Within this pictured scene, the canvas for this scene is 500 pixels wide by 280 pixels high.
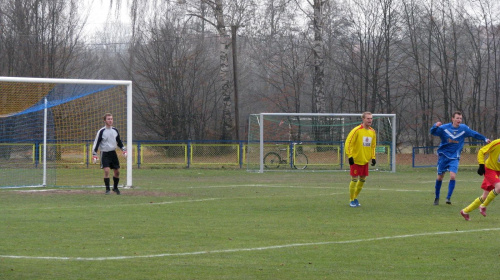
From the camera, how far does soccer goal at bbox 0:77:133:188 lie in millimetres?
22812

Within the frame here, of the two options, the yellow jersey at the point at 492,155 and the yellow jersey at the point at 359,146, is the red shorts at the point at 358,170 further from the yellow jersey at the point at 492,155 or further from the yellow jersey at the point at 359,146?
the yellow jersey at the point at 492,155

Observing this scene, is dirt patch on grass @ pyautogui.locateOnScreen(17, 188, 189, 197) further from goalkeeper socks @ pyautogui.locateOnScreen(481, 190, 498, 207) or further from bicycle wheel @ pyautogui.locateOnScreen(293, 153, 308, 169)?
bicycle wheel @ pyautogui.locateOnScreen(293, 153, 308, 169)

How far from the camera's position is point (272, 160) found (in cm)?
3100

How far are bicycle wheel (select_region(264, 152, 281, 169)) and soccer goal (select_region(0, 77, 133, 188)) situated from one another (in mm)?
6417

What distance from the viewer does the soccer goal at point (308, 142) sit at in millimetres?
30750

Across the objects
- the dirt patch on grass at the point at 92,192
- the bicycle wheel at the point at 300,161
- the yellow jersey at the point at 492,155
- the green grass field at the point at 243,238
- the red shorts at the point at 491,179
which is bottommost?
the dirt patch on grass at the point at 92,192

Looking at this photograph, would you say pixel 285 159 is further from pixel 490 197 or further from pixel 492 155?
pixel 492 155

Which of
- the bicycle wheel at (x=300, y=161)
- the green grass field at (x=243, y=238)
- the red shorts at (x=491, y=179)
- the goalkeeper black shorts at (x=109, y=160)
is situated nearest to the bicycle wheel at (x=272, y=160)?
the bicycle wheel at (x=300, y=161)

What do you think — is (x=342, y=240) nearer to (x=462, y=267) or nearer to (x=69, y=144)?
(x=462, y=267)

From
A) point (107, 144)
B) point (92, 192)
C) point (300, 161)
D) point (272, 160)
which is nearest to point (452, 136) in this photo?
point (107, 144)

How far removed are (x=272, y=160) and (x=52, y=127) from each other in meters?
9.83

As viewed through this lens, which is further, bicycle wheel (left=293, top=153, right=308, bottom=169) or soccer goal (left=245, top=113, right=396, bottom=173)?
bicycle wheel (left=293, top=153, right=308, bottom=169)

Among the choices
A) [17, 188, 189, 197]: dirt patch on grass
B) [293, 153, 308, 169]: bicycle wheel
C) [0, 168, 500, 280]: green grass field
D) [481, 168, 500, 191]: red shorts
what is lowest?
[17, 188, 189, 197]: dirt patch on grass

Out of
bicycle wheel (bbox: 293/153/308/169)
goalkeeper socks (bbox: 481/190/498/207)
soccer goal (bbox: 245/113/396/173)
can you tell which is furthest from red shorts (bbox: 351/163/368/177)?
bicycle wheel (bbox: 293/153/308/169)
